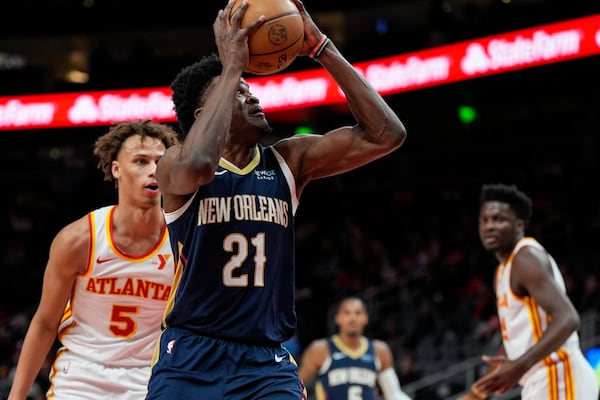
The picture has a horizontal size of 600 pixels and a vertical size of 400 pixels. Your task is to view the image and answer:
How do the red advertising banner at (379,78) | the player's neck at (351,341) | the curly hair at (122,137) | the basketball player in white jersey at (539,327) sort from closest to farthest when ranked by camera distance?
the curly hair at (122,137), the basketball player in white jersey at (539,327), the player's neck at (351,341), the red advertising banner at (379,78)

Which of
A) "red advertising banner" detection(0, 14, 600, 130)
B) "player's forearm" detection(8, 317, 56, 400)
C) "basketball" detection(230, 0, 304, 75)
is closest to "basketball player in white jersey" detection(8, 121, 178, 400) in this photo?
"player's forearm" detection(8, 317, 56, 400)

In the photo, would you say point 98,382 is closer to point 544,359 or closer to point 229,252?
point 229,252

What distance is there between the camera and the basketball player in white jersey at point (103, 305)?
14.2 feet

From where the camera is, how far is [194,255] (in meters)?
3.30

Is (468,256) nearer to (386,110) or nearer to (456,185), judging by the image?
(456,185)

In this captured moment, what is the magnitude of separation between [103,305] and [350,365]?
4040 millimetres

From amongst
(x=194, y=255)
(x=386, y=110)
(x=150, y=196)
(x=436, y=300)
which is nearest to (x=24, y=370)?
(x=150, y=196)

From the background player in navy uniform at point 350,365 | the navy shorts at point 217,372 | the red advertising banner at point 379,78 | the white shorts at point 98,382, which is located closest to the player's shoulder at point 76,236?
the white shorts at point 98,382

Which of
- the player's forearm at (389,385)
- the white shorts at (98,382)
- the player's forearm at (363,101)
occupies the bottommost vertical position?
the white shorts at (98,382)

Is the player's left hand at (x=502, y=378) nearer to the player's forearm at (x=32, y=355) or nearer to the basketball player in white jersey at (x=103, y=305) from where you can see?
the basketball player in white jersey at (x=103, y=305)

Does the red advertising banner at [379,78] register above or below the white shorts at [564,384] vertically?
above

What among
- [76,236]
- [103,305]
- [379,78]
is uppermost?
[379,78]

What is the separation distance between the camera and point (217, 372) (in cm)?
319

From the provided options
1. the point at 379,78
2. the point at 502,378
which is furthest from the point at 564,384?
the point at 379,78
